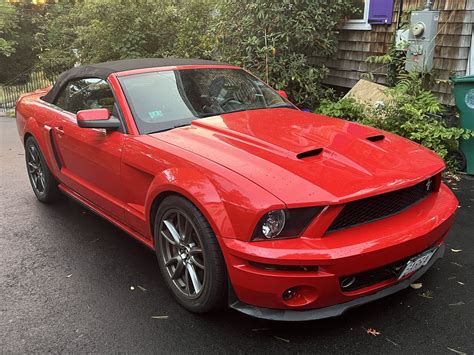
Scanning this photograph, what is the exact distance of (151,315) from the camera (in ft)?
9.44

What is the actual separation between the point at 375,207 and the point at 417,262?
420 millimetres

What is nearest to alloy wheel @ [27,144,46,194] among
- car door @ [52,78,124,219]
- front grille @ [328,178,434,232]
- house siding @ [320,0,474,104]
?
car door @ [52,78,124,219]

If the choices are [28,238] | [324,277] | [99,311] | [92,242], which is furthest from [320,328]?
[28,238]

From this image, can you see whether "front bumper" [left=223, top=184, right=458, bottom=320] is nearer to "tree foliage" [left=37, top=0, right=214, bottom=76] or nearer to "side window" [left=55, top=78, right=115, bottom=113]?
"side window" [left=55, top=78, right=115, bottom=113]

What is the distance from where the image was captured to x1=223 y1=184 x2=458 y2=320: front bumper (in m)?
2.29

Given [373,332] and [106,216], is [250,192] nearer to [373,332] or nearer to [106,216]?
[373,332]

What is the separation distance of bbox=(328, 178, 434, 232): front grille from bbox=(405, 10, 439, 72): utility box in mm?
4093

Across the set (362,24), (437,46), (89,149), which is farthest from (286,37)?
(89,149)

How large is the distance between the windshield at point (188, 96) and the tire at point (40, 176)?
1.64 m

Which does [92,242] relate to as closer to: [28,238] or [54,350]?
[28,238]

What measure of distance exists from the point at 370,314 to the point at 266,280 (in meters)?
0.86

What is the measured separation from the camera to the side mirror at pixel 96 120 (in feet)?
10.7

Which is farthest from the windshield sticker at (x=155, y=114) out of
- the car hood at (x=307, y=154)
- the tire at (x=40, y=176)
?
the tire at (x=40, y=176)

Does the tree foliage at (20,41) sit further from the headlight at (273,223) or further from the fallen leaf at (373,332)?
the fallen leaf at (373,332)
